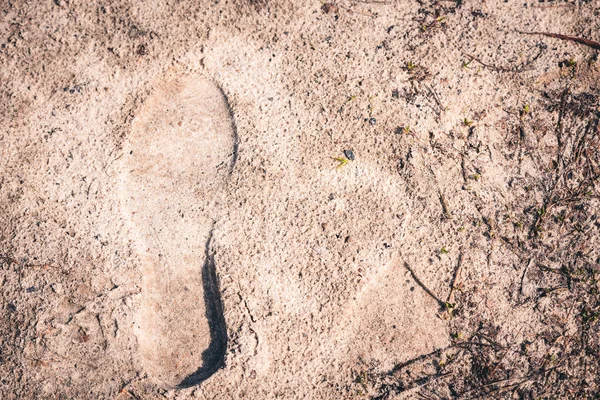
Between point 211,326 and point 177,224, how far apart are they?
2.16 feet

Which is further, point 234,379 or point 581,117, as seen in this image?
point 581,117

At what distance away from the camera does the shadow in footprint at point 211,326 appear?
2.56 metres

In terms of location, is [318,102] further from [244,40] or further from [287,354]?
[287,354]

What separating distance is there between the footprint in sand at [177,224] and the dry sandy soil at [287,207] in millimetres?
12

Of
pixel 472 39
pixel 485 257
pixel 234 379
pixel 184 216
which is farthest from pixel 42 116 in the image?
pixel 485 257

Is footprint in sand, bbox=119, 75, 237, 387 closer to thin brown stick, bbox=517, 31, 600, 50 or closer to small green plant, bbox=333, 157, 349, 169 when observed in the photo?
small green plant, bbox=333, 157, 349, 169

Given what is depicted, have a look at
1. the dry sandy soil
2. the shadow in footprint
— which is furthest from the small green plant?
the shadow in footprint

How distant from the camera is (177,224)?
2574mm

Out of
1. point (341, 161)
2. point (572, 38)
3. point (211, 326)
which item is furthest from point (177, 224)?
point (572, 38)

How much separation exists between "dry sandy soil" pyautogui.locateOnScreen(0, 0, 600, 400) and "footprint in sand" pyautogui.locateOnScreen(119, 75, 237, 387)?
0.04 feet

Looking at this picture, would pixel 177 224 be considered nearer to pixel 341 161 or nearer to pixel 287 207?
pixel 287 207

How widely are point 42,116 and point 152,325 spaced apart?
1444 mm

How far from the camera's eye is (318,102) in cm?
260

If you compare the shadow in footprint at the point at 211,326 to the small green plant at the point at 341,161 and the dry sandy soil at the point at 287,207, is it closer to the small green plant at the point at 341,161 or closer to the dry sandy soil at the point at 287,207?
the dry sandy soil at the point at 287,207
